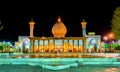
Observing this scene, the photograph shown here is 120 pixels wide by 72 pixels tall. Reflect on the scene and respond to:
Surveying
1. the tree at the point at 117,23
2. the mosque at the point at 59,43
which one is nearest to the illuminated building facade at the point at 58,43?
the mosque at the point at 59,43

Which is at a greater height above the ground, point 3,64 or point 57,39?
point 57,39

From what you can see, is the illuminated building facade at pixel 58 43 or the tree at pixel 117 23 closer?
the tree at pixel 117 23

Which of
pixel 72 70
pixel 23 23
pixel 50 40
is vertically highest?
pixel 23 23

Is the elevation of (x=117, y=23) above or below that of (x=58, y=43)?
above

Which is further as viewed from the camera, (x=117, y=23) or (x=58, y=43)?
(x=58, y=43)

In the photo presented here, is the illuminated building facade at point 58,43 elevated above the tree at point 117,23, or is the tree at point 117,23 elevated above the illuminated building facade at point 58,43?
the tree at point 117,23

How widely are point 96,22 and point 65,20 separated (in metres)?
5.69

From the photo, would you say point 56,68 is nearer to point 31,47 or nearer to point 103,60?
point 103,60

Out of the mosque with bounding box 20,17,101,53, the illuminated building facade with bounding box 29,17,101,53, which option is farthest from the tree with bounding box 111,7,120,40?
the illuminated building facade with bounding box 29,17,101,53

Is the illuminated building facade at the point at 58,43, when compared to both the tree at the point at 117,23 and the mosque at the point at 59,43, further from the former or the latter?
the tree at the point at 117,23

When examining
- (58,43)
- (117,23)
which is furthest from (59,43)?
(117,23)

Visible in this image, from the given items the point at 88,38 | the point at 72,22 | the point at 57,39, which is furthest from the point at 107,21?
the point at 57,39

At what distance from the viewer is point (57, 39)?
43.0 m

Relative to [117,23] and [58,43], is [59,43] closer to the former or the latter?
[58,43]
